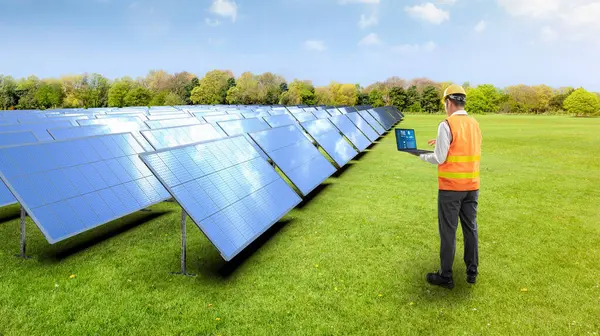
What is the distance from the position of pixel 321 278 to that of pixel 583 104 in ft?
346

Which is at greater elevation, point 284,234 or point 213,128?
point 213,128

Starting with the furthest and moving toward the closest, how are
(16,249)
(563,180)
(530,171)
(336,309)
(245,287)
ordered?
(530,171) → (563,180) → (16,249) → (245,287) → (336,309)

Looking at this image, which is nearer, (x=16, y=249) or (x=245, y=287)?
(x=245, y=287)

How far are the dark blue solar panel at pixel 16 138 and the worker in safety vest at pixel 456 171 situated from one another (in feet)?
32.1

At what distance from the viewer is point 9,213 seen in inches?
395

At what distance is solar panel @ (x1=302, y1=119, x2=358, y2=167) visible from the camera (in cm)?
1451

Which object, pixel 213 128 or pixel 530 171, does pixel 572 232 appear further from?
pixel 213 128

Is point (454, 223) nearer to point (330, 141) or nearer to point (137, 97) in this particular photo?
point (330, 141)

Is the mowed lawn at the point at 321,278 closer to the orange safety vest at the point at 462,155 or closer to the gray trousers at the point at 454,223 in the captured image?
the gray trousers at the point at 454,223

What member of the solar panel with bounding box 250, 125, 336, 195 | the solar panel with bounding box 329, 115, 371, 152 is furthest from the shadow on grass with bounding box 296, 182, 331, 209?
the solar panel with bounding box 329, 115, 371, 152

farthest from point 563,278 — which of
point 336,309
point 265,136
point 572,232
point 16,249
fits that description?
point 16,249

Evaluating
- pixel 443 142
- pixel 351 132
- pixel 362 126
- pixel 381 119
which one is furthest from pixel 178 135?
pixel 381 119

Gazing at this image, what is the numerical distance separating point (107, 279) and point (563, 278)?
7078 mm

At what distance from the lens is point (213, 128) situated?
12672 mm
